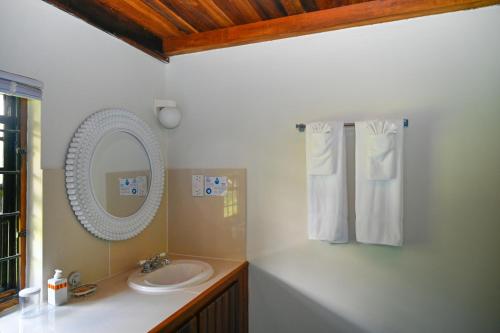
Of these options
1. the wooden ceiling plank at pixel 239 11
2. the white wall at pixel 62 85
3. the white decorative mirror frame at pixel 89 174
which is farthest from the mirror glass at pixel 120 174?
the wooden ceiling plank at pixel 239 11

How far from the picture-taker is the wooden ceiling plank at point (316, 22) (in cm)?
165

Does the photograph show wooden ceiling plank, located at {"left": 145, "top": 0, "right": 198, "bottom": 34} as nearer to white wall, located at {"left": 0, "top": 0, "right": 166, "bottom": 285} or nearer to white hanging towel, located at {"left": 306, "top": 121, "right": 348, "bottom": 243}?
white wall, located at {"left": 0, "top": 0, "right": 166, "bottom": 285}

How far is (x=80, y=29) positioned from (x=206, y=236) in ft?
4.70

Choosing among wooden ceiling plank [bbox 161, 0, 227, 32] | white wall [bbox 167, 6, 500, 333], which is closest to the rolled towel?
white wall [bbox 167, 6, 500, 333]

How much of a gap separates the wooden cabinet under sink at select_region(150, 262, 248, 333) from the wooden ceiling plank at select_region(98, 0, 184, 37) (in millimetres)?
1571

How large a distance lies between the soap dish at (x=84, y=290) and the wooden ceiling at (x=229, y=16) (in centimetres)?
138

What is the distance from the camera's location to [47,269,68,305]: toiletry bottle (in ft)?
4.62

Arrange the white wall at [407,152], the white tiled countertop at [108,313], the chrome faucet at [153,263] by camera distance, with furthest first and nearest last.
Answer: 1. the chrome faucet at [153,263]
2. the white wall at [407,152]
3. the white tiled countertop at [108,313]

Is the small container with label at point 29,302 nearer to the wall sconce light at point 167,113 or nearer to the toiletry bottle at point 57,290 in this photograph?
the toiletry bottle at point 57,290

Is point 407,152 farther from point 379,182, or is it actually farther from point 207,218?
point 207,218

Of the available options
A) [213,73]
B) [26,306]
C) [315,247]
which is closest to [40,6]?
[213,73]

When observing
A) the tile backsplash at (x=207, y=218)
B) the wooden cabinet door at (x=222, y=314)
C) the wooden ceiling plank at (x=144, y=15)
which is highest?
the wooden ceiling plank at (x=144, y=15)

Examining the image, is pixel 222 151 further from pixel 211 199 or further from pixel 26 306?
pixel 26 306

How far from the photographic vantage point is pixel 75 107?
160 cm
